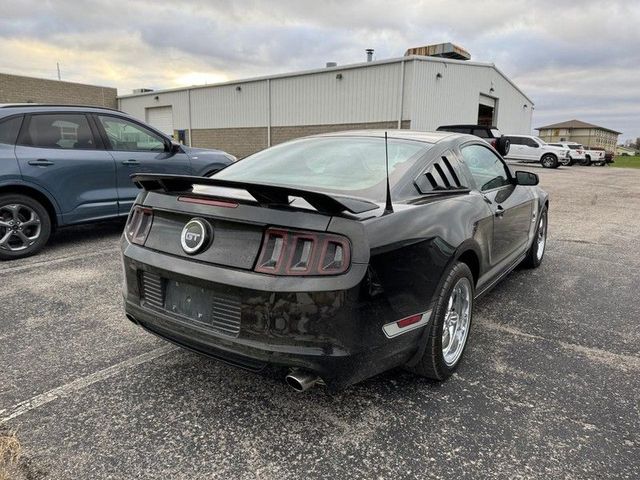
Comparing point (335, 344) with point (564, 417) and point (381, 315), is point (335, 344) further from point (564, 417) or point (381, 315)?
point (564, 417)

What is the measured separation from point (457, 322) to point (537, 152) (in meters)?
26.6

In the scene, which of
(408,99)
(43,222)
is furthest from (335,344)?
(408,99)

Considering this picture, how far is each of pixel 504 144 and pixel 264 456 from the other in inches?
555

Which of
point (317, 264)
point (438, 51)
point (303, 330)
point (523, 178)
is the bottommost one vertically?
point (303, 330)

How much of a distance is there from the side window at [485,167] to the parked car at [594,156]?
97.0ft

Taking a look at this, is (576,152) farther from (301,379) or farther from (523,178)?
(301,379)

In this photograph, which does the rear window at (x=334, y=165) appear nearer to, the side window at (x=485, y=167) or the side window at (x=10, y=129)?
the side window at (x=485, y=167)

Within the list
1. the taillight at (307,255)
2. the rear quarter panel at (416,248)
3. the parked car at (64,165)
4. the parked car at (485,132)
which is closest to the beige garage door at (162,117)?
the parked car at (485,132)

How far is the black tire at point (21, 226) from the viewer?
501cm

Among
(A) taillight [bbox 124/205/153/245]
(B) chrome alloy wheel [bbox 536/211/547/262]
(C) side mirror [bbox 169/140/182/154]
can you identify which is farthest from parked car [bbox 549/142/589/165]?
(A) taillight [bbox 124/205/153/245]

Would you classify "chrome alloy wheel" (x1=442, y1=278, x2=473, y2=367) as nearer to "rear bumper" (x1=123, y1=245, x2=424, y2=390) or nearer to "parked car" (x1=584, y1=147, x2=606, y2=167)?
"rear bumper" (x1=123, y1=245, x2=424, y2=390)

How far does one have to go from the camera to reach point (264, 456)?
2096 mm

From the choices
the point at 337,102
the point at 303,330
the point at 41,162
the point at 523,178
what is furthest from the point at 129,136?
the point at 337,102

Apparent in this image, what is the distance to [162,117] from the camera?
31.0 metres
